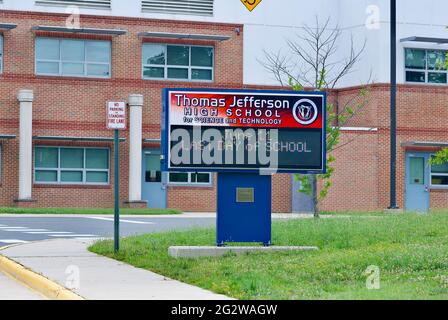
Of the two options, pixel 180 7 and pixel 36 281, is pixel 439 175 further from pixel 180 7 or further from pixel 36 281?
pixel 36 281

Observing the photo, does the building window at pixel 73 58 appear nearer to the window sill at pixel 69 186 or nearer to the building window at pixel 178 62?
the building window at pixel 178 62

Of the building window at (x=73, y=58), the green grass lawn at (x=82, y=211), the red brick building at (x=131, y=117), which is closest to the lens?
the green grass lawn at (x=82, y=211)

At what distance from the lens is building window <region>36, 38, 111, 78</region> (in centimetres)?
4253

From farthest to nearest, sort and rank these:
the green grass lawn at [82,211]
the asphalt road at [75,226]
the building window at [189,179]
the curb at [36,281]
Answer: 1. the building window at [189,179]
2. the green grass lawn at [82,211]
3. the asphalt road at [75,226]
4. the curb at [36,281]

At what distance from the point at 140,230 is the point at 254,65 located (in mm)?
18498

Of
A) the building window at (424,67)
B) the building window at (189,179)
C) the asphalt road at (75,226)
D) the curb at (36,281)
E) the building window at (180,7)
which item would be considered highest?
the building window at (180,7)

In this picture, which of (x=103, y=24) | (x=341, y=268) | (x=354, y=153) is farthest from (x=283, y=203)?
(x=341, y=268)

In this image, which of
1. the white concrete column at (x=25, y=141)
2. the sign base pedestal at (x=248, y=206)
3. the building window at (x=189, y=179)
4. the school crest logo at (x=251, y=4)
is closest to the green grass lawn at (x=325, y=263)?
the sign base pedestal at (x=248, y=206)

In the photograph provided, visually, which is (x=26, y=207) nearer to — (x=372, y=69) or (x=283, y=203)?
(x=283, y=203)

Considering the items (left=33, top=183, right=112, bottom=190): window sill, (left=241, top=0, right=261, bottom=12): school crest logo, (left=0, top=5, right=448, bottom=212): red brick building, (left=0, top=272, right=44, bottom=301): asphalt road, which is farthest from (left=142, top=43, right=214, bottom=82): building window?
(left=0, top=272, right=44, bottom=301): asphalt road

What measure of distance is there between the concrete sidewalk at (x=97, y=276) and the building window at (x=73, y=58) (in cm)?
2247

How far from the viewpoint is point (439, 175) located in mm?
46219

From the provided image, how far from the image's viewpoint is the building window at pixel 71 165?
140 feet

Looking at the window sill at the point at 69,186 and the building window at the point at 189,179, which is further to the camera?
the building window at the point at 189,179
